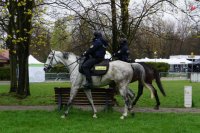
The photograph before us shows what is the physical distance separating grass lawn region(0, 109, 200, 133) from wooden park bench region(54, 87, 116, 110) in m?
0.48

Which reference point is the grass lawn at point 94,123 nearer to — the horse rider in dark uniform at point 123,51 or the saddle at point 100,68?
the saddle at point 100,68

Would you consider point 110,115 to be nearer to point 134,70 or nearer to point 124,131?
point 134,70

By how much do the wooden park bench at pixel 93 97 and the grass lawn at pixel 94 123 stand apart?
18.7 inches

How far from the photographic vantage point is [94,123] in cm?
1248

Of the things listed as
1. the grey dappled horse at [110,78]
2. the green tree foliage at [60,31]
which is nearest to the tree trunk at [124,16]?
the green tree foliage at [60,31]

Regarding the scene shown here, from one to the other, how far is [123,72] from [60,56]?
7.74 feet

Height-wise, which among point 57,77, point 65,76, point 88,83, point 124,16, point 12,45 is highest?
point 124,16

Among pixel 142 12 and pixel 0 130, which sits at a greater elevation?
pixel 142 12

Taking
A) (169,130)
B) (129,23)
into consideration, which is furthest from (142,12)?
(169,130)

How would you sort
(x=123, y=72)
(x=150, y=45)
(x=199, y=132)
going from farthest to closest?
(x=150, y=45) < (x=123, y=72) < (x=199, y=132)

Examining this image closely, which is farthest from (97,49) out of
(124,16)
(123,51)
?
(124,16)

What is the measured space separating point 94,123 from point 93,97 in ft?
10.2

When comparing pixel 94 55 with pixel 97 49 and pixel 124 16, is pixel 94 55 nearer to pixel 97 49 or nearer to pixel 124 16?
pixel 97 49

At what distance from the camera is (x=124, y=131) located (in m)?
10.9
